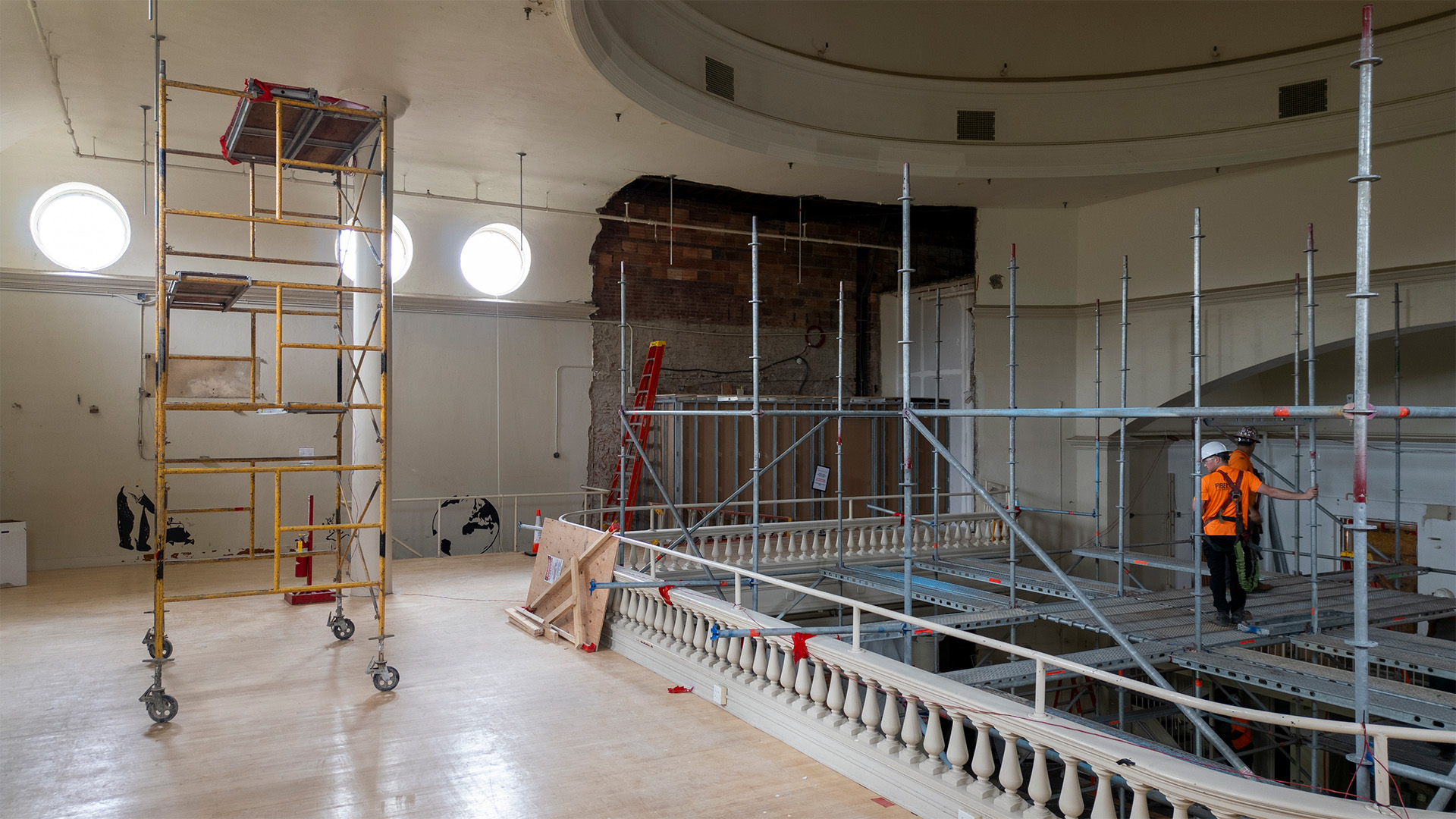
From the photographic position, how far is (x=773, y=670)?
6.20 meters

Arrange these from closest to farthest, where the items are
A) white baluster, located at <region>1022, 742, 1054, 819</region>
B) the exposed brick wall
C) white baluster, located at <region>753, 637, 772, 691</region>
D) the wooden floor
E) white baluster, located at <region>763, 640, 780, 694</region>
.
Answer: white baluster, located at <region>1022, 742, 1054, 819</region> < the wooden floor < white baluster, located at <region>763, 640, 780, 694</region> < white baluster, located at <region>753, 637, 772, 691</region> < the exposed brick wall

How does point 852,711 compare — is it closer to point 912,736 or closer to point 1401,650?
point 912,736

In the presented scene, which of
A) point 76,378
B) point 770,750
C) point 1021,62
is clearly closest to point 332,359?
point 76,378

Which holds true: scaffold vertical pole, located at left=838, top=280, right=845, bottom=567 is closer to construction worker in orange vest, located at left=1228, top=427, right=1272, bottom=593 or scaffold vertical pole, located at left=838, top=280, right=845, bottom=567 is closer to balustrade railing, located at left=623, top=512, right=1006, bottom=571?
balustrade railing, located at left=623, top=512, right=1006, bottom=571

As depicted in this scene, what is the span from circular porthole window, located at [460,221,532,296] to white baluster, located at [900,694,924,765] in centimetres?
1126

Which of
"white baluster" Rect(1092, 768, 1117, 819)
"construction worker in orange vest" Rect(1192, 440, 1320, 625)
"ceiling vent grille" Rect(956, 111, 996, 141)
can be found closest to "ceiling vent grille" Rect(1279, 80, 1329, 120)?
"ceiling vent grille" Rect(956, 111, 996, 141)

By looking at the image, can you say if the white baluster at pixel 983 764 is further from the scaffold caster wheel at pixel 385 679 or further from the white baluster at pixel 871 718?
the scaffold caster wheel at pixel 385 679

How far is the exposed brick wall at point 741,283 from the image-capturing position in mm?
15383

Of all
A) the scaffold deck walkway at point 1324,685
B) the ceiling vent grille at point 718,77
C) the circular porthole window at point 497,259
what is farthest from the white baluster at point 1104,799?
the circular porthole window at point 497,259

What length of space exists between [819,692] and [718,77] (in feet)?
29.4

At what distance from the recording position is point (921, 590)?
9.11m

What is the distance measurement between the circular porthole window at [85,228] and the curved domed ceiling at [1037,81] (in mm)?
7718

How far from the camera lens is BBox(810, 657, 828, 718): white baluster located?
5676mm

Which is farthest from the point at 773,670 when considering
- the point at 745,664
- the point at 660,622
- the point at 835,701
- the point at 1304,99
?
the point at 1304,99
